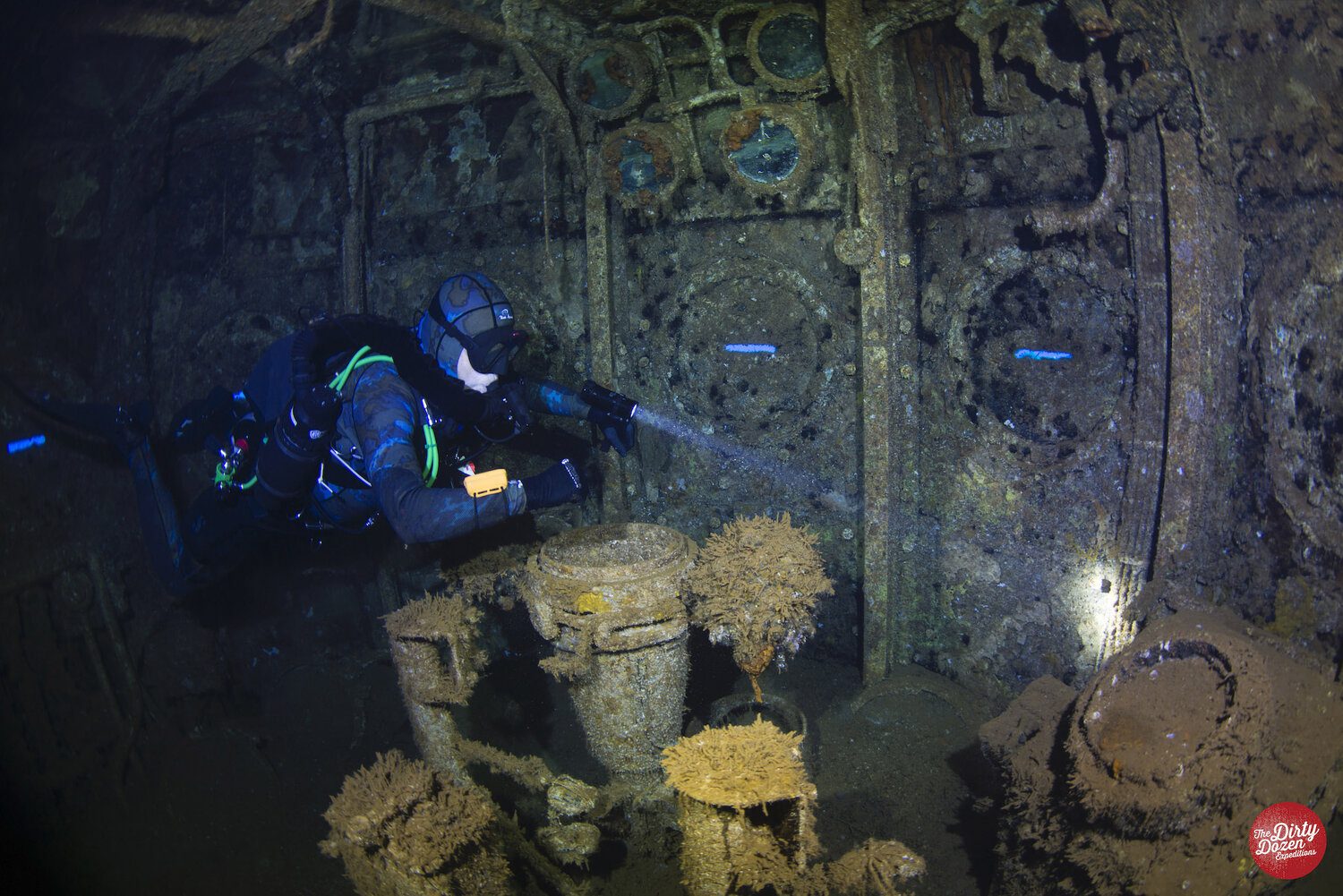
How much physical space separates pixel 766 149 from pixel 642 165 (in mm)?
824

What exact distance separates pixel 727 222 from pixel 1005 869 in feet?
11.9

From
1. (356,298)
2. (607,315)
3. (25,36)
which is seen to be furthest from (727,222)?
(25,36)

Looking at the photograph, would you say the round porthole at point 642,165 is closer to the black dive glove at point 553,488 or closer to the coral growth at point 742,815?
the black dive glove at point 553,488

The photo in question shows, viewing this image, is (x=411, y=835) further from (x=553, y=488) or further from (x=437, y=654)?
(x=553, y=488)

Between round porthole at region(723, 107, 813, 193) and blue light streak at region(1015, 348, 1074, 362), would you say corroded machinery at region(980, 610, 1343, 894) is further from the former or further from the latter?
round porthole at region(723, 107, 813, 193)

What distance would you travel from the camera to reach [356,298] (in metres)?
4.83

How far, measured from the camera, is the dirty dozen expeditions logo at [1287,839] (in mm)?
2232

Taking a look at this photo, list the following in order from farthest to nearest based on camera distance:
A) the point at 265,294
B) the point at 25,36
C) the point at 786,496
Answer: the point at 265,294 → the point at 786,496 → the point at 25,36

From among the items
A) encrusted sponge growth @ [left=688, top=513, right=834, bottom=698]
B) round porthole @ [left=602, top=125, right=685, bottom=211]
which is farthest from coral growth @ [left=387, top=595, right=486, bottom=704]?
round porthole @ [left=602, top=125, right=685, bottom=211]

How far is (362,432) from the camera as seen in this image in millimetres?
3180

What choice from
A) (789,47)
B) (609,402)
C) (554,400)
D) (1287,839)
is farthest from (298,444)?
(1287,839)

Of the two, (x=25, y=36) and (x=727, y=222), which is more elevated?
(x=25, y=36)

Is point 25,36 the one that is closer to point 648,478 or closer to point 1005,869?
point 648,478

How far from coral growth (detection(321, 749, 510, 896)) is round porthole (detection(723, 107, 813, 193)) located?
11.7ft
